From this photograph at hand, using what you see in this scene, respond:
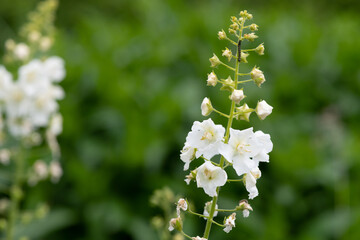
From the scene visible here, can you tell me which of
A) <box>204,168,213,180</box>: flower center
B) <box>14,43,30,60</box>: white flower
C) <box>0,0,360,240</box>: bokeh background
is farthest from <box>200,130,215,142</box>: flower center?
<box>0,0,360,240</box>: bokeh background

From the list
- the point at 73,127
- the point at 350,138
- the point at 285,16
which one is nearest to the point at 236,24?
the point at 73,127

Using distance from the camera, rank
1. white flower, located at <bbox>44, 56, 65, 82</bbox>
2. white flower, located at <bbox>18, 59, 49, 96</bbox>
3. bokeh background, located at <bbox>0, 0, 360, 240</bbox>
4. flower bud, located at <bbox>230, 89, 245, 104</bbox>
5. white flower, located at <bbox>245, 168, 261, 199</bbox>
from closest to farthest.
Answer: flower bud, located at <bbox>230, 89, 245, 104</bbox>, white flower, located at <bbox>245, 168, 261, 199</bbox>, white flower, located at <bbox>18, 59, 49, 96</bbox>, white flower, located at <bbox>44, 56, 65, 82</bbox>, bokeh background, located at <bbox>0, 0, 360, 240</bbox>

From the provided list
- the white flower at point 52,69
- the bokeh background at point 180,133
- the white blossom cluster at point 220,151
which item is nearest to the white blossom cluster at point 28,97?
the white flower at point 52,69

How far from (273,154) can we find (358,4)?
984 centimetres

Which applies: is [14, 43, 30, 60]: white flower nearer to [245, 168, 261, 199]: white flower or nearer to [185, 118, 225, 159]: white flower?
[185, 118, 225, 159]: white flower

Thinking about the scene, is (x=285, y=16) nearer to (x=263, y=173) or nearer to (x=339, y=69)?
(x=339, y=69)

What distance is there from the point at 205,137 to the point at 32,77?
6.59ft

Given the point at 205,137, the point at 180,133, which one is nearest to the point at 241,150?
the point at 205,137

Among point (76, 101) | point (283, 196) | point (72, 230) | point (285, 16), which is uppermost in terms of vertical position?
point (285, 16)

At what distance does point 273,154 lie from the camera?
5336 millimetres

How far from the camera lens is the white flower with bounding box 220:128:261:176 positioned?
5.52 ft

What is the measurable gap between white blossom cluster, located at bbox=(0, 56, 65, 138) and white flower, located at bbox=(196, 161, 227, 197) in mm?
1976

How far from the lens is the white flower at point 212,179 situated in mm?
1673

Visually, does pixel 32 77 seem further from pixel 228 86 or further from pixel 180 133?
pixel 180 133
